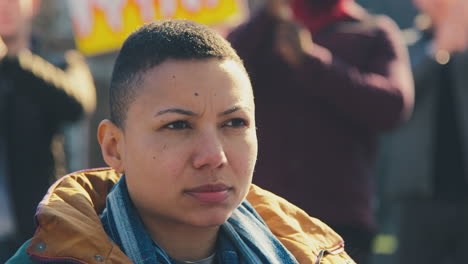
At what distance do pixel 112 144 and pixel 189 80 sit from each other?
1.19ft

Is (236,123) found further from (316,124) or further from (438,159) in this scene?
(438,159)

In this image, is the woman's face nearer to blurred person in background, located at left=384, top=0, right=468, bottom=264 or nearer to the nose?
the nose

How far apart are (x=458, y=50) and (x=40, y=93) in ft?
7.71

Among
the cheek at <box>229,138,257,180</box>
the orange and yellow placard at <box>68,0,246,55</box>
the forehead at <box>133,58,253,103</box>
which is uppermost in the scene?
the orange and yellow placard at <box>68,0,246,55</box>

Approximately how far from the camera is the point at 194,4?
26.7 feet

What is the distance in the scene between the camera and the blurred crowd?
4.84 m

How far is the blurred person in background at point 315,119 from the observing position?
4809 mm

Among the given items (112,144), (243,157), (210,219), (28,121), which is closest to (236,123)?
(243,157)

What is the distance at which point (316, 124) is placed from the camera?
488cm

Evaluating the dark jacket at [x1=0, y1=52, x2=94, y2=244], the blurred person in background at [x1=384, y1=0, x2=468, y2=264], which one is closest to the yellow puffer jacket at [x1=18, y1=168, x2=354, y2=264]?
the dark jacket at [x1=0, y1=52, x2=94, y2=244]

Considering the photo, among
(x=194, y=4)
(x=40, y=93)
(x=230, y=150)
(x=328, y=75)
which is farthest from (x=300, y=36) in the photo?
(x=194, y=4)

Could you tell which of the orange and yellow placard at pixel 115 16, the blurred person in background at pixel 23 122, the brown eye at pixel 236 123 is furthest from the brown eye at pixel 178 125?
the orange and yellow placard at pixel 115 16

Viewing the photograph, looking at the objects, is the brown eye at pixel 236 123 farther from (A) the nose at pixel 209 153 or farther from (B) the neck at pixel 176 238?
(B) the neck at pixel 176 238

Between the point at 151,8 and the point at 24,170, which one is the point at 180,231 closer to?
the point at 24,170
